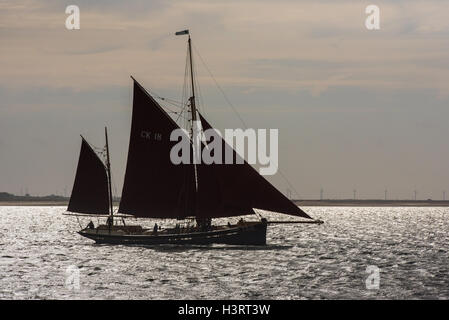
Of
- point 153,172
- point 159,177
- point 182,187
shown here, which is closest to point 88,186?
point 153,172

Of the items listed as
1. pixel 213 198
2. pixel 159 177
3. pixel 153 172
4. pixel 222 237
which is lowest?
pixel 222 237

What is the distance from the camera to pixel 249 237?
88125 mm

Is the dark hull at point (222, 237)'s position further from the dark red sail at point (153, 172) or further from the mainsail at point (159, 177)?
the dark red sail at point (153, 172)

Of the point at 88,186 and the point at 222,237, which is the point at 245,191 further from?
the point at 88,186

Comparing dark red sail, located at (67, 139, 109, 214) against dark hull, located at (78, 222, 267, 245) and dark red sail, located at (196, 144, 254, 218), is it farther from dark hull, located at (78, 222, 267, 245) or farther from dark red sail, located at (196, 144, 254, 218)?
dark red sail, located at (196, 144, 254, 218)

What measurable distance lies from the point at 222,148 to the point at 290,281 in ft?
69.2

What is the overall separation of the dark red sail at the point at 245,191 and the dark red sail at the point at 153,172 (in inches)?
122

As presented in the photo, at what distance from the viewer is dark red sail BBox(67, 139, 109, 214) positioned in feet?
307

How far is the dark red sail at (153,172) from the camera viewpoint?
84.9m

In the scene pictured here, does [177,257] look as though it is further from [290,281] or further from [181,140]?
[290,281]
